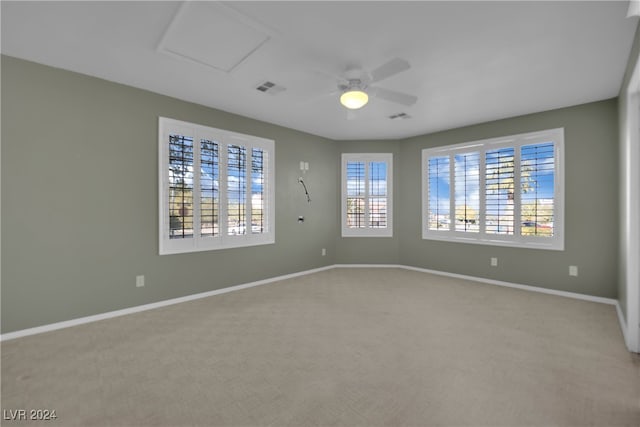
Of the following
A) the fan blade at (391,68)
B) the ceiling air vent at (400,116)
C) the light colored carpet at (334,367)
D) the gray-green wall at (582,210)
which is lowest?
the light colored carpet at (334,367)

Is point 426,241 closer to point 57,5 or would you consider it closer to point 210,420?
point 210,420

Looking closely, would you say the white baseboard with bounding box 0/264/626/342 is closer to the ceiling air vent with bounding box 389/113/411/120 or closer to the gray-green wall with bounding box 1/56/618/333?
the gray-green wall with bounding box 1/56/618/333

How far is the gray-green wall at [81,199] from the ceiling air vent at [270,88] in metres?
1.11

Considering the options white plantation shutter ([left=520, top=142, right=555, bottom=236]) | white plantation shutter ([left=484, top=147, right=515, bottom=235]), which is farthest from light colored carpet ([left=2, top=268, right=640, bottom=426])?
white plantation shutter ([left=484, top=147, right=515, bottom=235])

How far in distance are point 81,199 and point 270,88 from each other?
230cm

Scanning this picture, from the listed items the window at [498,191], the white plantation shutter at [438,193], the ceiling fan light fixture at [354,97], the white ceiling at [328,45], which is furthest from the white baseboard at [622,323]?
the ceiling fan light fixture at [354,97]

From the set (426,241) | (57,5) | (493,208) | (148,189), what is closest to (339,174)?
(426,241)

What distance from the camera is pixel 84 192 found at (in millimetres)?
3209

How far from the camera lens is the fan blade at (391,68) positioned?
2395 millimetres

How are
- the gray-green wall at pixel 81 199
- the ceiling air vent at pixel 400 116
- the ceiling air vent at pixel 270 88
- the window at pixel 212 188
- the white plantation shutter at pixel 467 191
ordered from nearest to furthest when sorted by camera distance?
the gray-green wall at pixel 81 199 < the ceiling air vent at pixel 270 88 < the window at pixel 212 188 < the ceiling air vent at pixel 400 116 < the white plantation shutter at pixel 467 191

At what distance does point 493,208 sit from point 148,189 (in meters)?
4.90

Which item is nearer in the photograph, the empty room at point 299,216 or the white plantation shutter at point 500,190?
the empty room at point 299,216

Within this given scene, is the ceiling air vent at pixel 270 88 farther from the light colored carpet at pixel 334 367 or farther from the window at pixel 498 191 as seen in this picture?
the window at pixel 498 191

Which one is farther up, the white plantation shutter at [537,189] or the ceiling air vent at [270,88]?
the ceiling air vent at [270,88]
